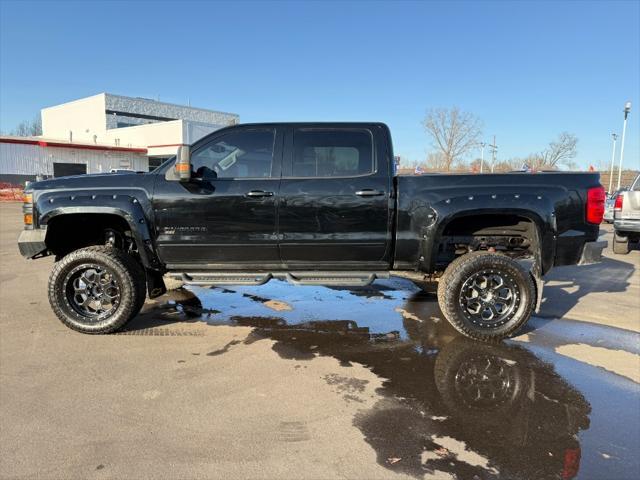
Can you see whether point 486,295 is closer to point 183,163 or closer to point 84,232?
point 183,163

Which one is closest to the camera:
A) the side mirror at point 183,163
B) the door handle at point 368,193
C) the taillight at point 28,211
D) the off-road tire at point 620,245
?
the side mirror at point 183,163

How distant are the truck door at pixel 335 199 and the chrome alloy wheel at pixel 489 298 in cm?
91

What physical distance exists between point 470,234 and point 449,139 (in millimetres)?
43175

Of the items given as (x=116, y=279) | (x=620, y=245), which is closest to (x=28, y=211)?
(x=116, y=279)

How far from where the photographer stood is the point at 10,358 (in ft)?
13.1

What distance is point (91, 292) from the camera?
187 inches

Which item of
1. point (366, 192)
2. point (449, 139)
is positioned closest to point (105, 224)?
point (366, 192)

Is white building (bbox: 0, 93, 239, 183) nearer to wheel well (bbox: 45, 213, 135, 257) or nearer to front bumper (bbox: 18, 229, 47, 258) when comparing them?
wheel well (bbox: 45, 213, 135, 257)

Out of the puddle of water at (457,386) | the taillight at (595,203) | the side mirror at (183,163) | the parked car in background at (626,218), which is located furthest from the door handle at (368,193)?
the parked car in background at (626,218)

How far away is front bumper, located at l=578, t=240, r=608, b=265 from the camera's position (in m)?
4.49

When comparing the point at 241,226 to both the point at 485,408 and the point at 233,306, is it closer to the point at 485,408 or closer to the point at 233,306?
the point at 233,306

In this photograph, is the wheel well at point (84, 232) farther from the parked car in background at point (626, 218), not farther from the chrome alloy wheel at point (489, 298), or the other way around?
the parked car in background at point (626, 218)

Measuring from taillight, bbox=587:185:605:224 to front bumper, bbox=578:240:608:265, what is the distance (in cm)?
26

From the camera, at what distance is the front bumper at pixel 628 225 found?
32.1 ft
